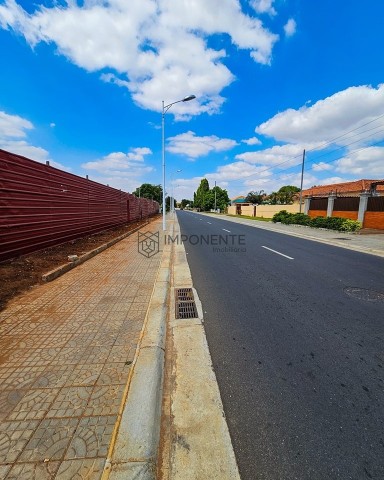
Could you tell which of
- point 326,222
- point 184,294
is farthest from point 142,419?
point 326,222

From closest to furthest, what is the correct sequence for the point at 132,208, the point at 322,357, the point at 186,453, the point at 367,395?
the point at 186,453 < the point at 367,395 < the point at 322,357 < the point at 132,208

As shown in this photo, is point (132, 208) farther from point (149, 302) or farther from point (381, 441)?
point (381, 441)

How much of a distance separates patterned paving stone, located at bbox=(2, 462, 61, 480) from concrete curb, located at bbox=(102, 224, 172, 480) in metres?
0.35

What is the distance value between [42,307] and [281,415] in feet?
12.4

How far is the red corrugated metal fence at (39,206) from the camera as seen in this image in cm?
570

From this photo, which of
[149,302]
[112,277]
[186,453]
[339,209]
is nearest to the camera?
[186,453]

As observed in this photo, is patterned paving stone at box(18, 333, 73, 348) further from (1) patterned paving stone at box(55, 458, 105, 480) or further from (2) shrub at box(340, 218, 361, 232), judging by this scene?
(2) shrub at box(340, 218, 361, 232)

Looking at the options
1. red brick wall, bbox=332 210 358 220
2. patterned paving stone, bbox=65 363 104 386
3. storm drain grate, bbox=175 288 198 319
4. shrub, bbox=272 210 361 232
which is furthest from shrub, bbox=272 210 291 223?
patterned paving stone, bbox=65 363 104 386

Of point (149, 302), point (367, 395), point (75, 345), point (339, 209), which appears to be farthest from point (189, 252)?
point (339, 209)

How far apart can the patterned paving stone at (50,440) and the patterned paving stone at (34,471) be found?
0.03 metres

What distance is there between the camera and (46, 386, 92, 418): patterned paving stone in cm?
199

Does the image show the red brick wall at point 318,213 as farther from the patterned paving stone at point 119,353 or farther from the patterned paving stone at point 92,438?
the patterned paving stone at point 92,438

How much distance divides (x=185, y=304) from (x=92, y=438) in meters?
2.77

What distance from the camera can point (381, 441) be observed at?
1831mm
